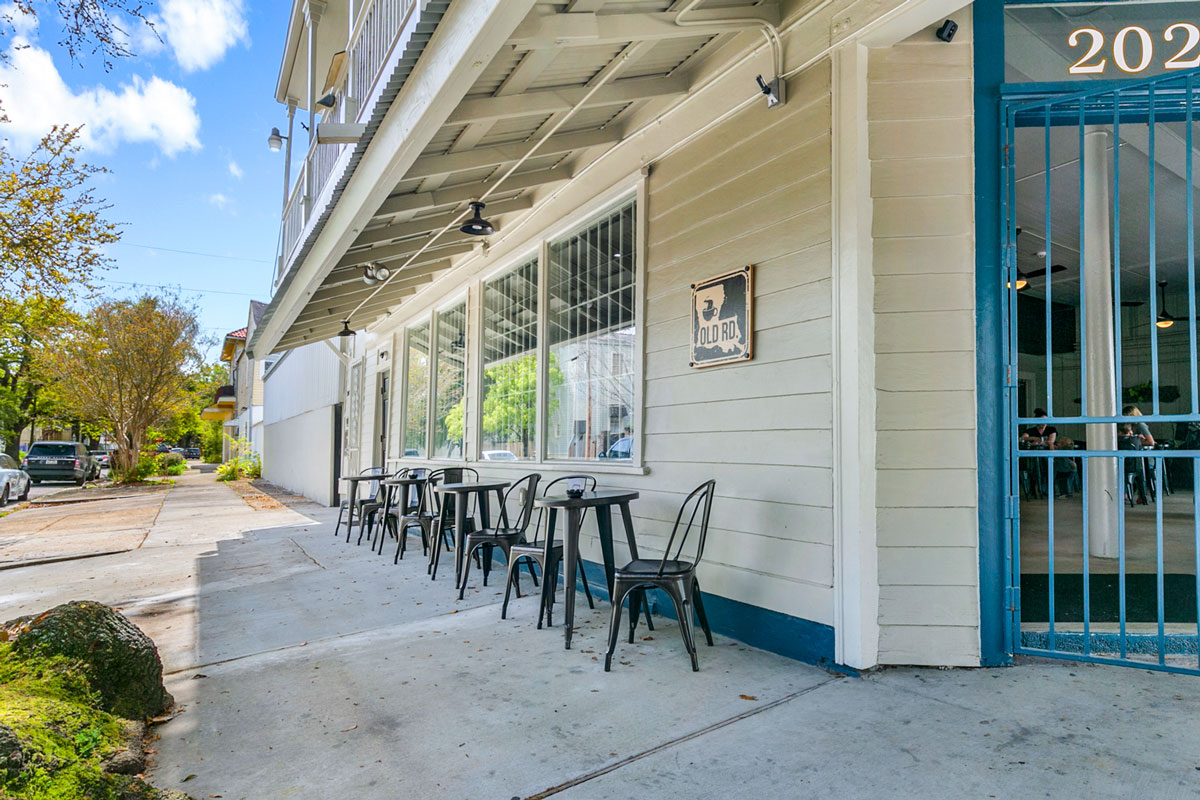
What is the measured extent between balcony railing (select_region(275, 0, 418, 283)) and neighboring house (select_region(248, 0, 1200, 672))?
37mm

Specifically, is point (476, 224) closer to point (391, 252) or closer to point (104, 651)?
point (391, 252)

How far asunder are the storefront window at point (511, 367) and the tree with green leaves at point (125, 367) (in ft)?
45.9

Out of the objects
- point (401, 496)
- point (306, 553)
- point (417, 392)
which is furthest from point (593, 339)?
point (417, 392)

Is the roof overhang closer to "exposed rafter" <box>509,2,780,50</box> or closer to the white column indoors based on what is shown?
"exposed rafter" <box>509,2,780,50</box>

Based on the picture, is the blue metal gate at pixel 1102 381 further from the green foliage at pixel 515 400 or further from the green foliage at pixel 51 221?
the green foliage at pixel 51 221

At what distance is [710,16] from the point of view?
3.11 metres

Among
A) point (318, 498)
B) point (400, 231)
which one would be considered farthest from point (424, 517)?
point (318, 498)

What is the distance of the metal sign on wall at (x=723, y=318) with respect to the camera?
3326 mm

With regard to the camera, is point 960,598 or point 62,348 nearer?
point 960,598

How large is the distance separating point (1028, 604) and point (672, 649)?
6.62 ft

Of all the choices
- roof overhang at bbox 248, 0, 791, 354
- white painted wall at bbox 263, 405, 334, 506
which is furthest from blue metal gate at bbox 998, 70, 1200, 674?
white painted wall at bbox 263, 405, 334, 506

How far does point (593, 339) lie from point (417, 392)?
431cm

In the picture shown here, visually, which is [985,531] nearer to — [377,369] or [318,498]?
[377,369]

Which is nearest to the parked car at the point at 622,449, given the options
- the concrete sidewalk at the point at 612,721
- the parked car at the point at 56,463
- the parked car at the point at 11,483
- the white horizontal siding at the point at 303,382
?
the concrete sidewalk at the point at 612,721
